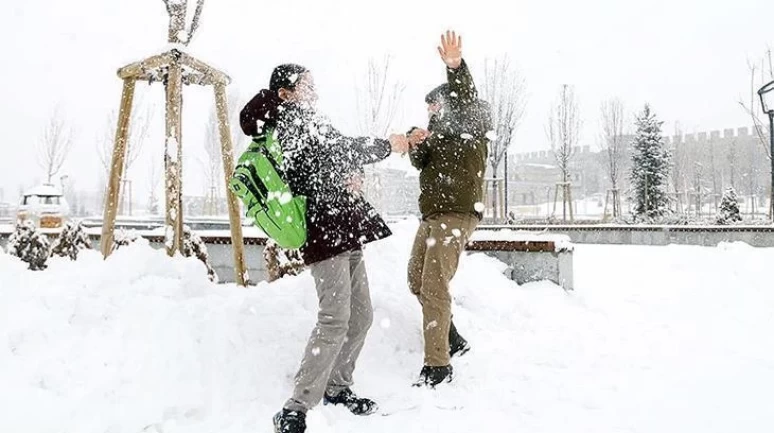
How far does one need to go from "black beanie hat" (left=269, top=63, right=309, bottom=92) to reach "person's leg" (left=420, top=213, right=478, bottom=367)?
4.11 ft

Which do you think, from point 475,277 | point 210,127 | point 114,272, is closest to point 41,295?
point 114,272

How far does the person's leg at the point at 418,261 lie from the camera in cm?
355

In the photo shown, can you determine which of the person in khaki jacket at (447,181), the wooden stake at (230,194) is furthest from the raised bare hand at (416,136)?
the wooden stake at (230,194)

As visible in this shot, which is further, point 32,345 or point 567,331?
point 567,331

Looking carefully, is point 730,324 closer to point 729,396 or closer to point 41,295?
point 729,396

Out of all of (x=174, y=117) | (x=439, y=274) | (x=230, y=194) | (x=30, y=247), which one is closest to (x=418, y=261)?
(x=439, y=274)

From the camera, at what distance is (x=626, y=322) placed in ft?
15.2

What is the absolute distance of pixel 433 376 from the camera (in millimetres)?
3125

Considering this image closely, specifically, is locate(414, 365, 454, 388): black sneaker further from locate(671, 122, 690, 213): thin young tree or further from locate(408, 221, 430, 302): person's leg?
locate(671, 122, 690, 213): thin young tree

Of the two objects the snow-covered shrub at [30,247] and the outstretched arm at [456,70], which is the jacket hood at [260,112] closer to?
the outstretched arm at [456,70]

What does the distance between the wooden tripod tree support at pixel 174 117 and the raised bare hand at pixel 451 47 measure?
2.31m

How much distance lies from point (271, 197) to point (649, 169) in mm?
25304

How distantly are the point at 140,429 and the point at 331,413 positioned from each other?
2.91 feet

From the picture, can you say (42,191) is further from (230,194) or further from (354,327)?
(354,327)
